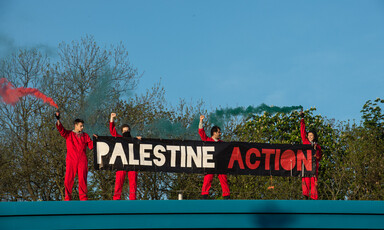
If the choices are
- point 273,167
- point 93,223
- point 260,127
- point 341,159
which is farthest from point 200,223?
point 260,127

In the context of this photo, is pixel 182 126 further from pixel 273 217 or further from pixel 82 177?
pixel 273 217

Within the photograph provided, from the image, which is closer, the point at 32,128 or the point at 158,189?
the point at 158,189

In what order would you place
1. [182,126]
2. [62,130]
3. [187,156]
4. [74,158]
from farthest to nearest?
[182,126] < [187,156] < [74,158] < [62,130]

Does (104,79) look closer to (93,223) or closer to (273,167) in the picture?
(273,167)

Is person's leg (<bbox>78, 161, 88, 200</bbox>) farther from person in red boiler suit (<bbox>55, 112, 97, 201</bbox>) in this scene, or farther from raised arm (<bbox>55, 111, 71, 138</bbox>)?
raised arm (<bbox>55, 111, 71, 138</bbox>)

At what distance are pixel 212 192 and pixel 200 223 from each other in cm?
2055

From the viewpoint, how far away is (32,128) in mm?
22766

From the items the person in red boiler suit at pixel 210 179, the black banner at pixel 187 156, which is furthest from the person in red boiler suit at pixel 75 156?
the person in red boiler suit at pixel 210 179

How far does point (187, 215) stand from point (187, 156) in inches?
256

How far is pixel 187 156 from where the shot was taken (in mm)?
9375

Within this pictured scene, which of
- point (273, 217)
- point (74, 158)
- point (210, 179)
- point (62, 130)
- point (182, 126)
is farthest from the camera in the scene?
point (182, 126)

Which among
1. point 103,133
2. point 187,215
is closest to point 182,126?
point 103,133

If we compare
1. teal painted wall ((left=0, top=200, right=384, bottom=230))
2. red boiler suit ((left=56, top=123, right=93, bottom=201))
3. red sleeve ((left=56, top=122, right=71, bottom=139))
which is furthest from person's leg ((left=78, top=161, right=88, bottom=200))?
teal painted wall ((left=0, top=200, right=384, bottom=230))

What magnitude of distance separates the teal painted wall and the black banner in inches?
249
